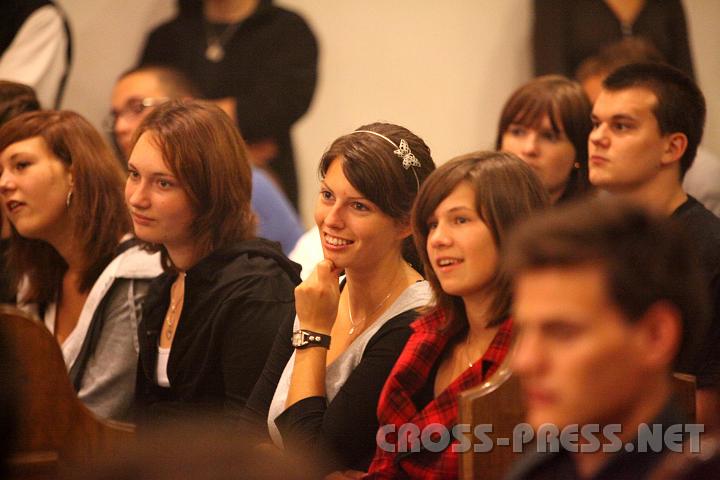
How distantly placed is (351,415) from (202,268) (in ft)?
2.40

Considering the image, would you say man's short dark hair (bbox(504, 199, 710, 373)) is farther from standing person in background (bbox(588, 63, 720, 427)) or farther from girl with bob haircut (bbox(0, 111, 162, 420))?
girl with bob haircut (bbox(0, 111, 162, 420))

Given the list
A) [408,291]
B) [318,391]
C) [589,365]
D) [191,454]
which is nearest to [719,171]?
[408,291]

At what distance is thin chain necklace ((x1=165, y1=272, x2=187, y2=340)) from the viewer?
2777 mm

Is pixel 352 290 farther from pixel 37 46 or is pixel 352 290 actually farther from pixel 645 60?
pixel 37 46

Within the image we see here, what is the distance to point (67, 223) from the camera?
317cm

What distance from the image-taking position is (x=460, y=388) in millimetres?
1966

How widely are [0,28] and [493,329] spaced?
3.41 m

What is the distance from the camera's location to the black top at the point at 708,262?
2270mm

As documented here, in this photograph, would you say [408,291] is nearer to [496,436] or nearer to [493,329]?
[493,329]

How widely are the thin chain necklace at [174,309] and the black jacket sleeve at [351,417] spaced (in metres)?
0.63

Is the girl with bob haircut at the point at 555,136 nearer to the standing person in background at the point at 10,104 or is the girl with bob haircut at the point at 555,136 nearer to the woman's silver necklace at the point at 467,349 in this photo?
the woman's silver necklace at the point at 467,349

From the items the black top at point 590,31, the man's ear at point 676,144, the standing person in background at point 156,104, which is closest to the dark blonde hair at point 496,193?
the man's ear at point 676,144

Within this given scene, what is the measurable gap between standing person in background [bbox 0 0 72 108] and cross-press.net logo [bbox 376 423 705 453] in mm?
3276

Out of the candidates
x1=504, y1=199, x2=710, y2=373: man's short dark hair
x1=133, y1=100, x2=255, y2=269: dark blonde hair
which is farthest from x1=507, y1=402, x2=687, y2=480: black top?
x1=133, y1=100, x2=255, y2=269: dark blonde hair
